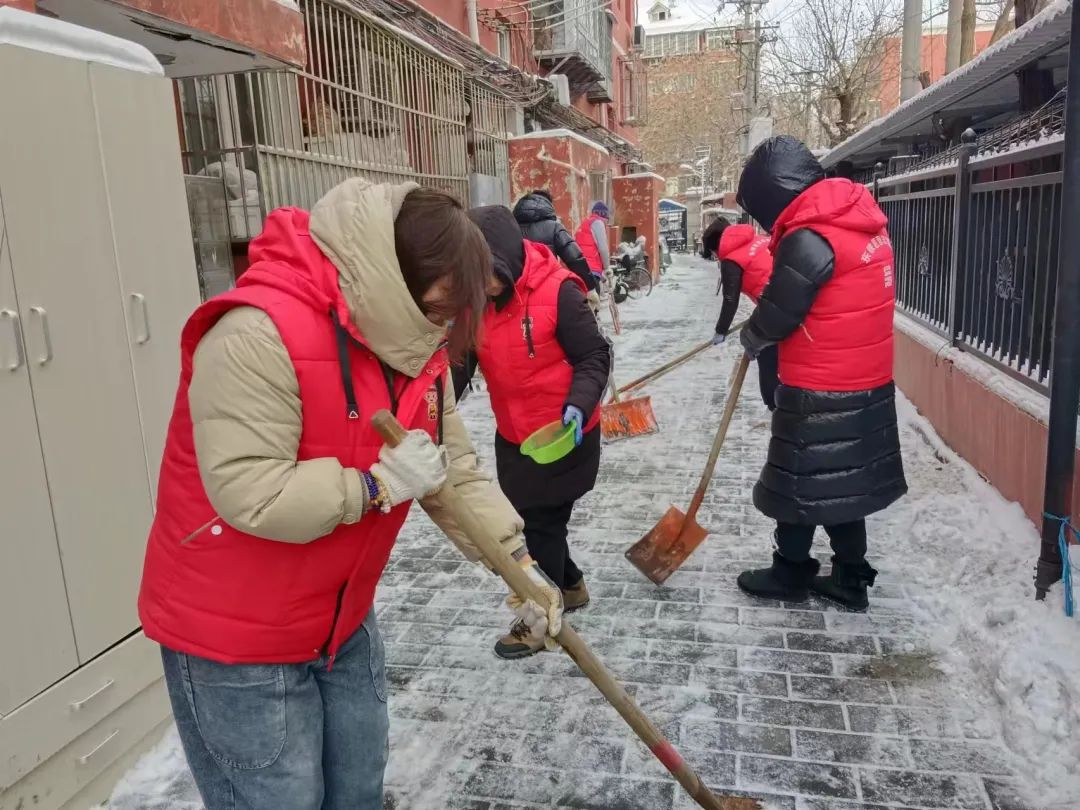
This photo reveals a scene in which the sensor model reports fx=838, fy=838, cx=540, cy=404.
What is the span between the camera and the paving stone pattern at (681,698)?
2.63 metres

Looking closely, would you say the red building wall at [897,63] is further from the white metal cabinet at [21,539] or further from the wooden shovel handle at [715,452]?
the white metal cabinet at [21,539]

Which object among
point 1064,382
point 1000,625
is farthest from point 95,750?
point 1064,382

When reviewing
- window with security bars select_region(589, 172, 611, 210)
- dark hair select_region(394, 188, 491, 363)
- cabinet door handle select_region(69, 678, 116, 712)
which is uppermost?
window with security bars select_region(589, 172, 611, 210)

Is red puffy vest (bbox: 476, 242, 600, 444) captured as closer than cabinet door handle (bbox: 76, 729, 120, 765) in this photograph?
No

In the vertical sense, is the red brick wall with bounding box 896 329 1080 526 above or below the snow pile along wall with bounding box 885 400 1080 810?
above

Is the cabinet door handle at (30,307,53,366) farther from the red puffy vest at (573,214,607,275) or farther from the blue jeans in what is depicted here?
the red puffy vest at (573,214,607,275)

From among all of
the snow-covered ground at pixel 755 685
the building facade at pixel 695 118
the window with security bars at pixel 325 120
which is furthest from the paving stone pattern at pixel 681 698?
the building facade at pixel 695 118

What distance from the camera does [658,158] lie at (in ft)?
179

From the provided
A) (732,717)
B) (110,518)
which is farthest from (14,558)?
(732,717)

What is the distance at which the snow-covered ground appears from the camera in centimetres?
263

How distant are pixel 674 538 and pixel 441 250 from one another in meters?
2.98

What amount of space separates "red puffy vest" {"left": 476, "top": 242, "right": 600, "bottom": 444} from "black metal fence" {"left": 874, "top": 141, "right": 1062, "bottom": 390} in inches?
101

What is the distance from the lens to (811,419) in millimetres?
3518

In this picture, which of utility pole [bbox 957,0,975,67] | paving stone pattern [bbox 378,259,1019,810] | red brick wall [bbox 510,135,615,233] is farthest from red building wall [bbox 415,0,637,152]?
paving stone pattern [bbox 378,259,1019,810]
